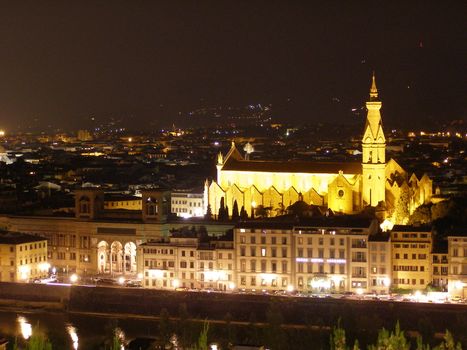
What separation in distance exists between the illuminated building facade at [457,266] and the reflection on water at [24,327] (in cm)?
1148

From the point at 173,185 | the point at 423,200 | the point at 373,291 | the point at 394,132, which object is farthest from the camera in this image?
the point at 394,132

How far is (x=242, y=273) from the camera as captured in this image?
113ft

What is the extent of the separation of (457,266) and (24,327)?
39.3 ft

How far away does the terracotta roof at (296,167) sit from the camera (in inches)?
1706

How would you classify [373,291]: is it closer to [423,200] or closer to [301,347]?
[301,347]

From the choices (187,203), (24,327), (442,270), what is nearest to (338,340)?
(442,270)

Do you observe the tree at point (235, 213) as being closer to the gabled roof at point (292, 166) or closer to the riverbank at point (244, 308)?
the gabled roof at point (292, 166)

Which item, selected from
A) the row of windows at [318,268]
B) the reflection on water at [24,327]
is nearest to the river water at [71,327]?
the reflection on water at [24,327]

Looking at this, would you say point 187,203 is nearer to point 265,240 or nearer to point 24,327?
point 265,240

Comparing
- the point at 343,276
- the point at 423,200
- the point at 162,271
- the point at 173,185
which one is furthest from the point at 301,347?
the point at 173,185

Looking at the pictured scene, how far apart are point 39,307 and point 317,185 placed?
12.9m

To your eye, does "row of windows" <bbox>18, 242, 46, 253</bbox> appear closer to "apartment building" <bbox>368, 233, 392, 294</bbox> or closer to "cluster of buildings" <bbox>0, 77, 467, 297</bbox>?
"cluster of buildings" <bbox>0, 77, 467, 297</bbox>

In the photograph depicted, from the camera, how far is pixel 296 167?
4497 cm

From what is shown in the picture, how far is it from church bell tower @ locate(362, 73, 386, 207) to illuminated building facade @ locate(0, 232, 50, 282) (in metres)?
11.4
